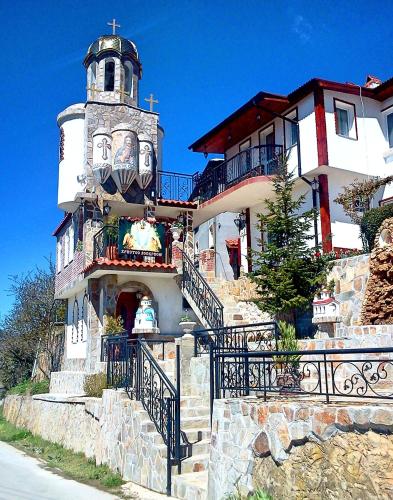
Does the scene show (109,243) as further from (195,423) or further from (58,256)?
(195,423)

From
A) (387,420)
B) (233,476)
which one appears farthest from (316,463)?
(233,476)

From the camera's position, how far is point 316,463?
6227 mm

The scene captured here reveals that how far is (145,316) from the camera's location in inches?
657

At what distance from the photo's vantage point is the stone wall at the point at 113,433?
9.87 m

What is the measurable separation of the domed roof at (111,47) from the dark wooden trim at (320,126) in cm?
779

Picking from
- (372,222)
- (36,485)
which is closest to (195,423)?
(36,485)

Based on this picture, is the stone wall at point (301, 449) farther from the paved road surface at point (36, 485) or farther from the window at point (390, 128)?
the window at point (390, 128)

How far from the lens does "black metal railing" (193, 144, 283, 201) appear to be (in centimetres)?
2025

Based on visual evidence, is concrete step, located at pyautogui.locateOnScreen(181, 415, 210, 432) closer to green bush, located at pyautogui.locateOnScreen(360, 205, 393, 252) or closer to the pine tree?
the pine tree

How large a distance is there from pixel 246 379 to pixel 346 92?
45.1 feet

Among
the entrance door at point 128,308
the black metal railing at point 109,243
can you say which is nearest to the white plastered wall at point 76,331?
the entrance door at point 128,308

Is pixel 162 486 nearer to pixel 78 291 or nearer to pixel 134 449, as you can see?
pixel 134 449

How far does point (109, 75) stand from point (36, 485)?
15.7 m

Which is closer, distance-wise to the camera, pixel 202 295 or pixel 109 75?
pixel 202 295
